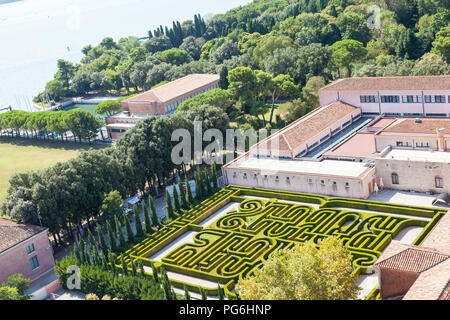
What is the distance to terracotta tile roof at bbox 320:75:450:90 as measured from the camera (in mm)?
48781

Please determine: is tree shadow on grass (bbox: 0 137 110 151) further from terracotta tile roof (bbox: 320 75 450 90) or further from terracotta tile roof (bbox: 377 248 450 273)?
terracotta tile roof (bbox: 377 248 450 273)

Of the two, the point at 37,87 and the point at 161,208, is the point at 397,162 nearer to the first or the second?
the point at 161,208

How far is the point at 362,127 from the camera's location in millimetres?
50750

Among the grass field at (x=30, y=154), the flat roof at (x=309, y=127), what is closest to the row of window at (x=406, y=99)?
the flat roof at (x=309, y=127)

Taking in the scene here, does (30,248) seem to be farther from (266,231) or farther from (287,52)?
(287,52)

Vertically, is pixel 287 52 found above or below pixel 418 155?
above

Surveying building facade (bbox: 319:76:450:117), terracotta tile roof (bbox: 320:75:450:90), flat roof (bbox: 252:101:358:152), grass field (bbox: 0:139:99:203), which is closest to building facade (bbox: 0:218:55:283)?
flat roof (bbox: 252:101:358:152)

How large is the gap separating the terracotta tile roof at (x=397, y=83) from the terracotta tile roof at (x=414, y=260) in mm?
27937

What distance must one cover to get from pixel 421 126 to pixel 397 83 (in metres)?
8.95

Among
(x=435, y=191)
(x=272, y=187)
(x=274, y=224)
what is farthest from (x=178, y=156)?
(x=435, y=191)

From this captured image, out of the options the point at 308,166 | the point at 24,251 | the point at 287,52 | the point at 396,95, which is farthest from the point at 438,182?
the point at 287,52

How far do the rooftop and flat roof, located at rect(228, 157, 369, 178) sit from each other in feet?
42.9

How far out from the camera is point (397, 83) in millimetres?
51188
